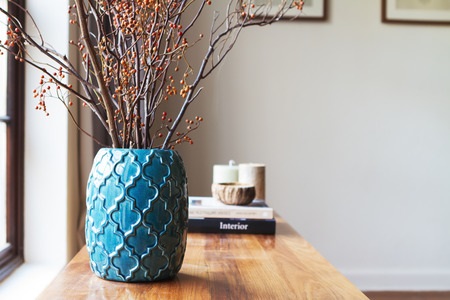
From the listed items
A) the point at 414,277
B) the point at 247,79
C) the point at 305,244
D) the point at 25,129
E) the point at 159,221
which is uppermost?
the point at 247,79

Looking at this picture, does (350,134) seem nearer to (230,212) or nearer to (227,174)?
(227,174)

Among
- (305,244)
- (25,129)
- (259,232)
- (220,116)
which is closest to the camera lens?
(305,244)

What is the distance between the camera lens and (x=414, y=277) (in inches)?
114

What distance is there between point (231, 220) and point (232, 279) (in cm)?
46

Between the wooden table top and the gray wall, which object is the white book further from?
the gray wall

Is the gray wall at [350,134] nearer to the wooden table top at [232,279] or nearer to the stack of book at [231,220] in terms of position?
the stack of book at [231,220]

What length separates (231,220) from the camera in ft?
4.42

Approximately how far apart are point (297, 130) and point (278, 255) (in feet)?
5.98

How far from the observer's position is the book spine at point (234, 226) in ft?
4.41

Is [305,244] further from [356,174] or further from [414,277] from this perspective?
[414,277]

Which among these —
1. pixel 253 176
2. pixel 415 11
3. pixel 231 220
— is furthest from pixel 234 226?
pixel 415 11

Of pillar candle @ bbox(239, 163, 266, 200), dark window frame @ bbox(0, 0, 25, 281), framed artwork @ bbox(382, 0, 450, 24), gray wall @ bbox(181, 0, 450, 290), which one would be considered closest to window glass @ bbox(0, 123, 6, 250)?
dark window frame @ bbox(0, 0, 25, 281)

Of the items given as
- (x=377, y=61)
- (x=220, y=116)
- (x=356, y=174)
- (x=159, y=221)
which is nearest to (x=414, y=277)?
(x=356, y=174)

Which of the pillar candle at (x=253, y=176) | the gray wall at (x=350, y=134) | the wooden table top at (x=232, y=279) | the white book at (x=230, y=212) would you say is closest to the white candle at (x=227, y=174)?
the pillar candle at (x=253, y=176)
